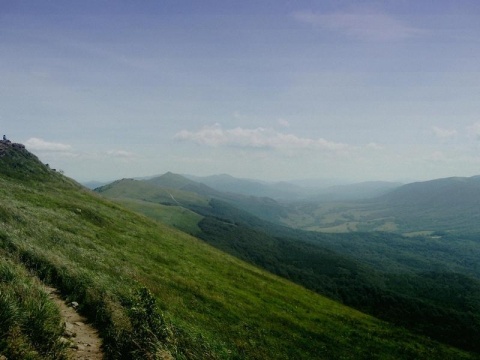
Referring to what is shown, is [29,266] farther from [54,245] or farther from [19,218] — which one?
[19,218]

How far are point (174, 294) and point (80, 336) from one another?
17.9 meters

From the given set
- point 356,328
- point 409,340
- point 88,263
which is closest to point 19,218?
point 88,263

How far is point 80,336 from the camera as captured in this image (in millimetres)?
15180

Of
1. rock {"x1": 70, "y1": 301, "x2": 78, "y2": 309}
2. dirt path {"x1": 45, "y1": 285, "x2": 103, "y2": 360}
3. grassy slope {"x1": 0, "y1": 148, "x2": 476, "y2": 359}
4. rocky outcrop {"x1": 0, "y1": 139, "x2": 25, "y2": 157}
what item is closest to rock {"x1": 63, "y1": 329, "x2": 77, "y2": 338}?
dirt path {"x1": 45, "y1": 285, "x2": 103, "y2": 360}

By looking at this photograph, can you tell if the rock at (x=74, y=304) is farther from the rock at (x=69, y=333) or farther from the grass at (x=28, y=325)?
the grass at (x=28, y=325)

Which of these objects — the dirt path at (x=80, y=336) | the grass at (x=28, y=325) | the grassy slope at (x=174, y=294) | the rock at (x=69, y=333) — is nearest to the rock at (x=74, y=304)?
the dirt path at (x=80, y=336)

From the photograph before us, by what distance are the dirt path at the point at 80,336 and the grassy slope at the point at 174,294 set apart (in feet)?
1.92

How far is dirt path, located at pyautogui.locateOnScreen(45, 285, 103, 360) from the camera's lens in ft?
45.1

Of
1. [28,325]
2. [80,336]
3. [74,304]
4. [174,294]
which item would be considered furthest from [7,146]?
[28,325]

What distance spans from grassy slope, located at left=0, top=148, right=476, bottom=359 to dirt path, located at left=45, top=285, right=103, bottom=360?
59 cm

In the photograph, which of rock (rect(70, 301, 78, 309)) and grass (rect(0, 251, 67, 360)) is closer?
grass (rect(0, 251, 67, 360))

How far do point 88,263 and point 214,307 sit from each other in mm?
14289

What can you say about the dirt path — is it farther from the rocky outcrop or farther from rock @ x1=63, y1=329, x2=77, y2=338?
the rocky outcrop

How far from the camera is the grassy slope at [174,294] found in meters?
20.2
